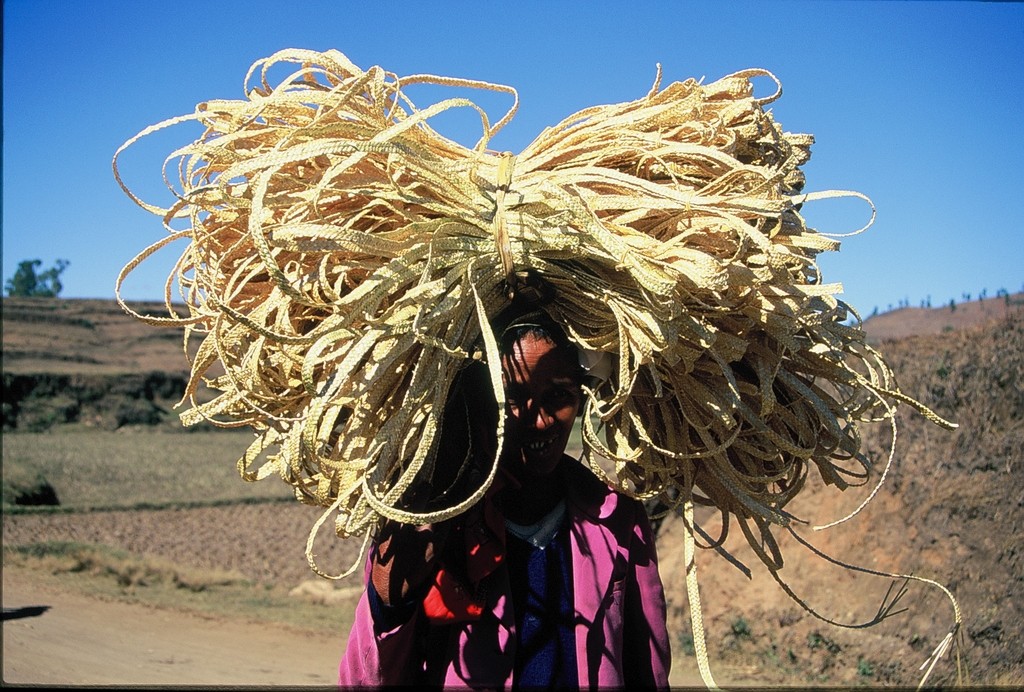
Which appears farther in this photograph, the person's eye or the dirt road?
the dirt road

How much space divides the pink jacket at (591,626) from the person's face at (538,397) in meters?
0.25

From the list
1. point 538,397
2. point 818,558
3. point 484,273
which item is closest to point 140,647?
point 818,558

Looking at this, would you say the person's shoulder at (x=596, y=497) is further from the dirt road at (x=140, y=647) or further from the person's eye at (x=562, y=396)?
the dirt road at (x=140, y=647)

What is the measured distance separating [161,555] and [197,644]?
3.49 m

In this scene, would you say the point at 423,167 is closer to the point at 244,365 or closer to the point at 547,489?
the point at 244,365

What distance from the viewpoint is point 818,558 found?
7012 mm

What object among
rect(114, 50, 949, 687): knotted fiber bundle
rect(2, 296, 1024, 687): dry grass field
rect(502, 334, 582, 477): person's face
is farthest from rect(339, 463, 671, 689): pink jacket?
rect(2, 296, 1024, 687): dry grass field

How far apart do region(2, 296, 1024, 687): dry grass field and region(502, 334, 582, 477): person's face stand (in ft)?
16.7

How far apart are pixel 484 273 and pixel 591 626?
0.78 m

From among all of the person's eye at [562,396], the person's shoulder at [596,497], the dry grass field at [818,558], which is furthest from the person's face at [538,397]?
the dry grass field at [818,558]

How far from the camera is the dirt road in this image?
6324 mm

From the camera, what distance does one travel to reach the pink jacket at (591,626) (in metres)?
1.83

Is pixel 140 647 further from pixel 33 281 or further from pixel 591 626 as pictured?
pixel 33 281

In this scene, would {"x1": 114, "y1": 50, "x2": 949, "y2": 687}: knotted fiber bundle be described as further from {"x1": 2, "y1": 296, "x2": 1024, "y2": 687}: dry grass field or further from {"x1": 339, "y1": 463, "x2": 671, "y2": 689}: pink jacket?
{"x1": 2, "y1": 296, "x2": 1024, "y2": 687}: dry grass field
